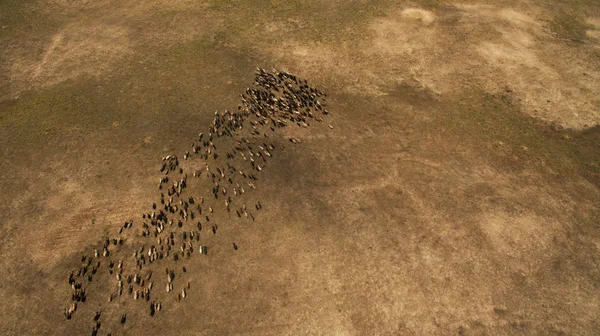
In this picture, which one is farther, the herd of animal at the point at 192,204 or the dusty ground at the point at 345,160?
the herd of animal at the point at 192,204

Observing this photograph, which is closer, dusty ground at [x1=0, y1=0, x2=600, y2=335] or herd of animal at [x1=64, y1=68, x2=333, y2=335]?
dusty ground at [x1=0, y1=0, x2=600, y2=335]

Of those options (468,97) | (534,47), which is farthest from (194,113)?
(534,47)

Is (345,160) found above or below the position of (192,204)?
above

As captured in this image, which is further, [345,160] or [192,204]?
[345,160]

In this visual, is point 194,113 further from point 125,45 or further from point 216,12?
point 216,12
